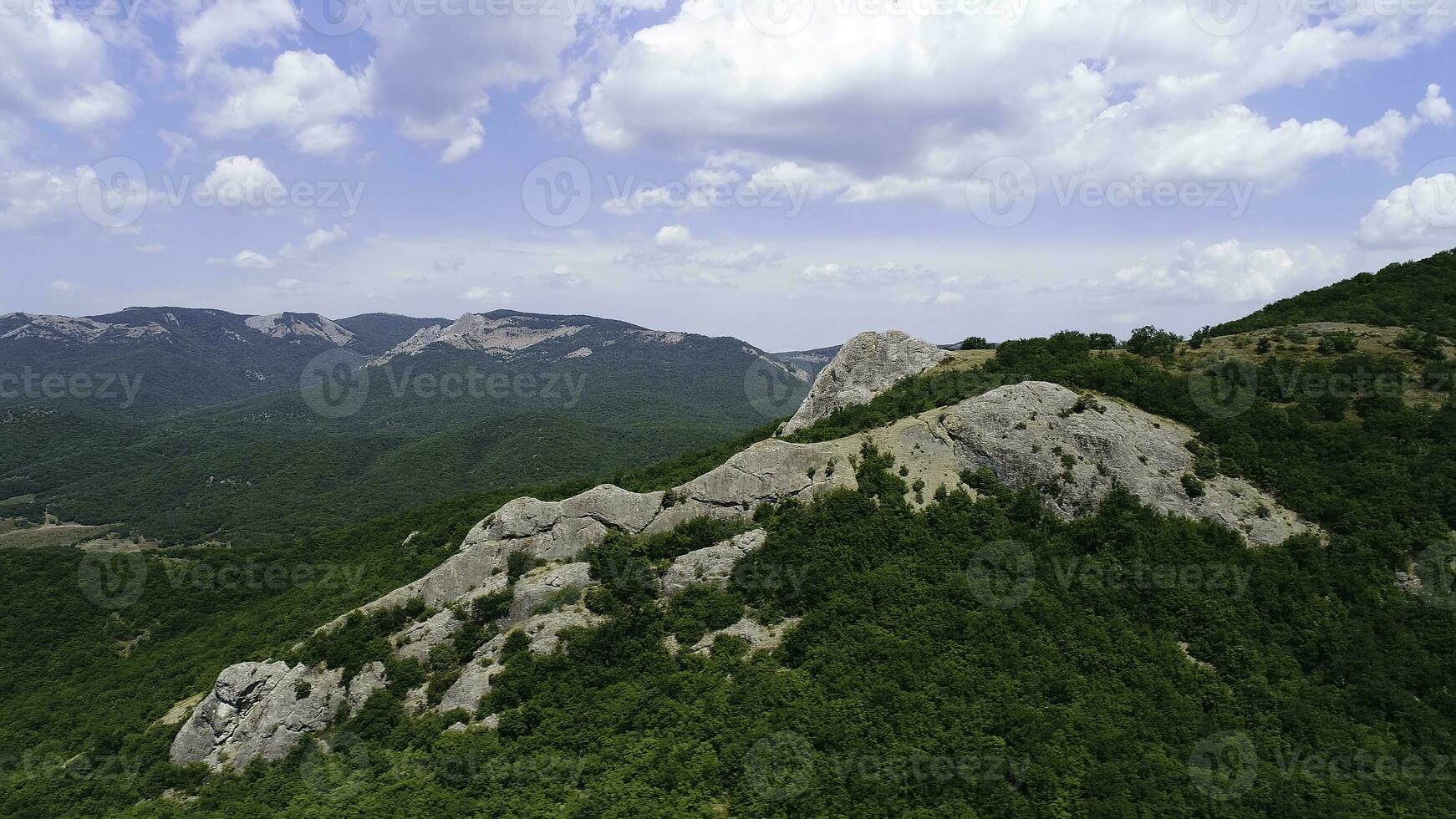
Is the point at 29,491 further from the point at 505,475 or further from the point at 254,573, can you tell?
the point at 254,573

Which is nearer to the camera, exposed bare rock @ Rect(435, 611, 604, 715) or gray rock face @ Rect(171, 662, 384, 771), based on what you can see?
exposed bare rock @ Rect(435, 611, 604, 715)

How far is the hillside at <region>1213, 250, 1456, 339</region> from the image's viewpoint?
3988cm

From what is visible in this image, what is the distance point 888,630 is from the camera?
1027 inches

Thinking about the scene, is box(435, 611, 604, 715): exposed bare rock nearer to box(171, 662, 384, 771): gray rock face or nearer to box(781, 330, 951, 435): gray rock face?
box(171, 662, 384, 771): gray rock face

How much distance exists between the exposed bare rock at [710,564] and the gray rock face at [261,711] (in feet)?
46.9

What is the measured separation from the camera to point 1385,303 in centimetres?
4225

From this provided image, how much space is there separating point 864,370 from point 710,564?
79.1 ft

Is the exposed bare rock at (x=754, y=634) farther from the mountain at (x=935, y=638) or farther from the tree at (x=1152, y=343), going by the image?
the tree at (x=1152, y=343)

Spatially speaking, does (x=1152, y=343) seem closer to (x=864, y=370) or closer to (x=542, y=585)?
(x=864, y=370)

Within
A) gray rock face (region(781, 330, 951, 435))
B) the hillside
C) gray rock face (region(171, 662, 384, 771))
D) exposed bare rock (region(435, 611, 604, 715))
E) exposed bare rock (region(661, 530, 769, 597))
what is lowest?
gray rock face (region(171, 662, 384, 771))

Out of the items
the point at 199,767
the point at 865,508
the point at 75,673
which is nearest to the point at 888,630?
the point at 865,508

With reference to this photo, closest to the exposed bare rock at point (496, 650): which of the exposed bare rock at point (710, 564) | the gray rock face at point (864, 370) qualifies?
the exposed bare rock at point (710, 564)

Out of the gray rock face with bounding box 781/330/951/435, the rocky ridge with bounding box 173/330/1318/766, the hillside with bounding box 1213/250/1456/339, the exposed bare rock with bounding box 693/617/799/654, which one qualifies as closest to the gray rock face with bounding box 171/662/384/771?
the rocky ridge with bounding box 173/330/1318/766

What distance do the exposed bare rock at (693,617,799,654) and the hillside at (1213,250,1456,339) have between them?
4018 centimetres
